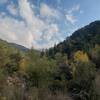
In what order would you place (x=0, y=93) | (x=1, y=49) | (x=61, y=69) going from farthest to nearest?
(x=61, y=69) → (x=1, y=49) → (x=0, y=93)

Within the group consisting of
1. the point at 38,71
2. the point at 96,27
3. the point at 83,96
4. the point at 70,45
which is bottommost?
the point at 83,96

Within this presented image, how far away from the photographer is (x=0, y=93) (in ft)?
25.5

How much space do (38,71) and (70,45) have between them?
65260 mm

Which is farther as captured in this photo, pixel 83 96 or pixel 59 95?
pixel 83 96

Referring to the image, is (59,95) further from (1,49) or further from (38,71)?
(1,49)

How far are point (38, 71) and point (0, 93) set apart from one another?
1714 centimetres

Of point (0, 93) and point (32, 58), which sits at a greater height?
point (32, 58)

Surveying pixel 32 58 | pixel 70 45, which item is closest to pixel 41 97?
pixel 32 58

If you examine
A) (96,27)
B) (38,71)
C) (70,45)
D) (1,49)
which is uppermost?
(96,27)

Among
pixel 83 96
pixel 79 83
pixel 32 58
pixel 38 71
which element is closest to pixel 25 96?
pixel 83 96

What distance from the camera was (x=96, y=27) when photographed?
115750mm

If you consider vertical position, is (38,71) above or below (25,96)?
above

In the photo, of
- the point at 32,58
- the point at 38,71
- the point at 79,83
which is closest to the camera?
the point at 79,83

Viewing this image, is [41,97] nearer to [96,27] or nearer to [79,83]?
[79,83]
